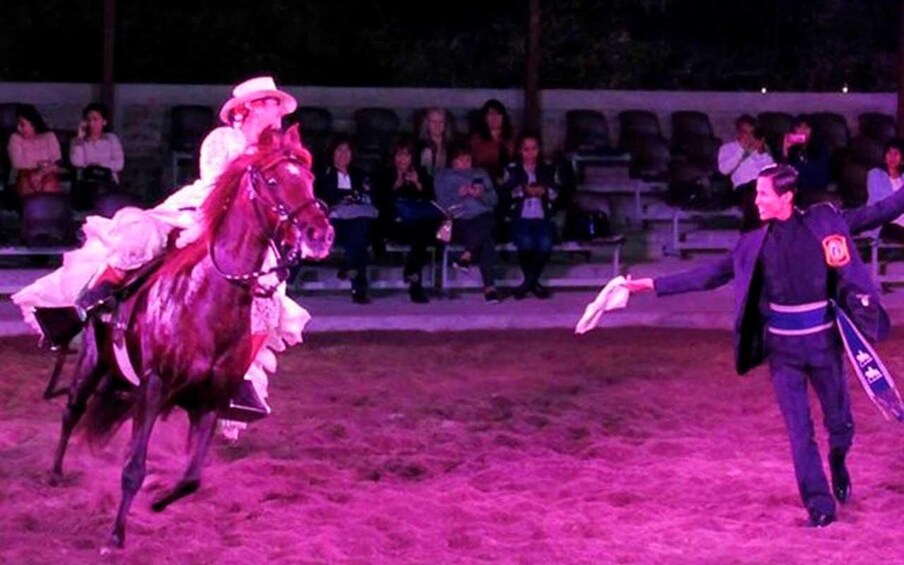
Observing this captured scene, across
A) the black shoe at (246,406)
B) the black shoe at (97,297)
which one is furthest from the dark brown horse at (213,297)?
the black shoe at (246,406)

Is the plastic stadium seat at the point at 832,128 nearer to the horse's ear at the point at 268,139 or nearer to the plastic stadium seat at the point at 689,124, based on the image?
the plastic stadium seat at the point at 689,124

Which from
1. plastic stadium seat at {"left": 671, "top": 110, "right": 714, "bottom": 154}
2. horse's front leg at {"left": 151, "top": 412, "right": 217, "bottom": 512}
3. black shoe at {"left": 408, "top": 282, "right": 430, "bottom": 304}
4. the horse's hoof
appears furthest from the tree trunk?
the horse's hoof

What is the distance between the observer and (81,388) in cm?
1060

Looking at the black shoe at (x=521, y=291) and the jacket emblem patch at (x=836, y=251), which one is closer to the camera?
the jacket emblem patch at (x=836, y=251)

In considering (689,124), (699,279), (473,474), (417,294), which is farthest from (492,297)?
(699,279)

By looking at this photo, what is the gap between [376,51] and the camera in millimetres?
27297

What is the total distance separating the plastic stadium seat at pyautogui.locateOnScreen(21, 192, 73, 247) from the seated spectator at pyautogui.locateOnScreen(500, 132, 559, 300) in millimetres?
4507

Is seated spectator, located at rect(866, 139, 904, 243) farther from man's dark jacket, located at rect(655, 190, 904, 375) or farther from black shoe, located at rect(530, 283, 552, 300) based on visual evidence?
man's dark jacket, located at rect(655, 190, 904, 375)

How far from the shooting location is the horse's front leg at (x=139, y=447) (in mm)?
9156

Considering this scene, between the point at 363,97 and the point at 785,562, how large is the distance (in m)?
14.6

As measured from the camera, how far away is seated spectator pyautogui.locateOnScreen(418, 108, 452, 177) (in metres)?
19.5

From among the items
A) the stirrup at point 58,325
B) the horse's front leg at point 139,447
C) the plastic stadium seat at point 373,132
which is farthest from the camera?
the plastic stadium seat at point 373,132

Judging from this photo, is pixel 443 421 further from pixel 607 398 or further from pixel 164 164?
pixel 164 164

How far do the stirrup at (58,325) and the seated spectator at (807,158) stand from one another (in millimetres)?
10621
